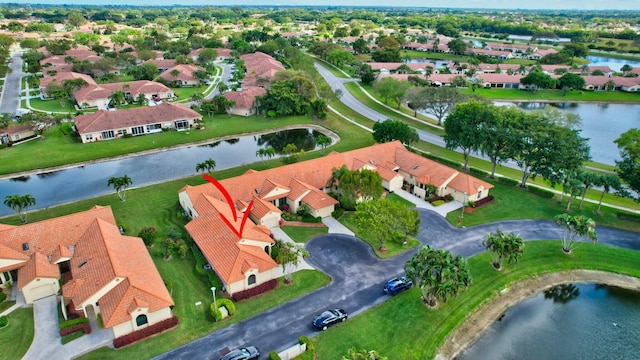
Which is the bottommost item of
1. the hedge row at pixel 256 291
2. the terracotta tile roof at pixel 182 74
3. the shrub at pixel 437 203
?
the hedge row at pixel 256 291

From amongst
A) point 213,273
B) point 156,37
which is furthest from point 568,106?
point 156,37

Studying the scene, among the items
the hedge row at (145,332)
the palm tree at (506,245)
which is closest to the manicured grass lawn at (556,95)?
the palm tree at (506,245)

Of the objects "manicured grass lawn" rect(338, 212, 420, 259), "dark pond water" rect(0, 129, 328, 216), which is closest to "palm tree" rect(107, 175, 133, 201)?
"dark pond water" rect(0, 129, 328, 216)

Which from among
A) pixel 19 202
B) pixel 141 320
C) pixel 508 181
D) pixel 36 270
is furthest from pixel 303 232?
pixel 508 181

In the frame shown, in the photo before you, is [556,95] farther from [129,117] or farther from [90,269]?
[90,269]

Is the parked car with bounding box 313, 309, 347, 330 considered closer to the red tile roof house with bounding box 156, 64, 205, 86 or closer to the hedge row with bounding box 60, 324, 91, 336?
the hedge row with bounding box 60, 324, 91, 336

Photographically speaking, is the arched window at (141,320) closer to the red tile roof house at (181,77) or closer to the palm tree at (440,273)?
the palm tree at (440,273)
